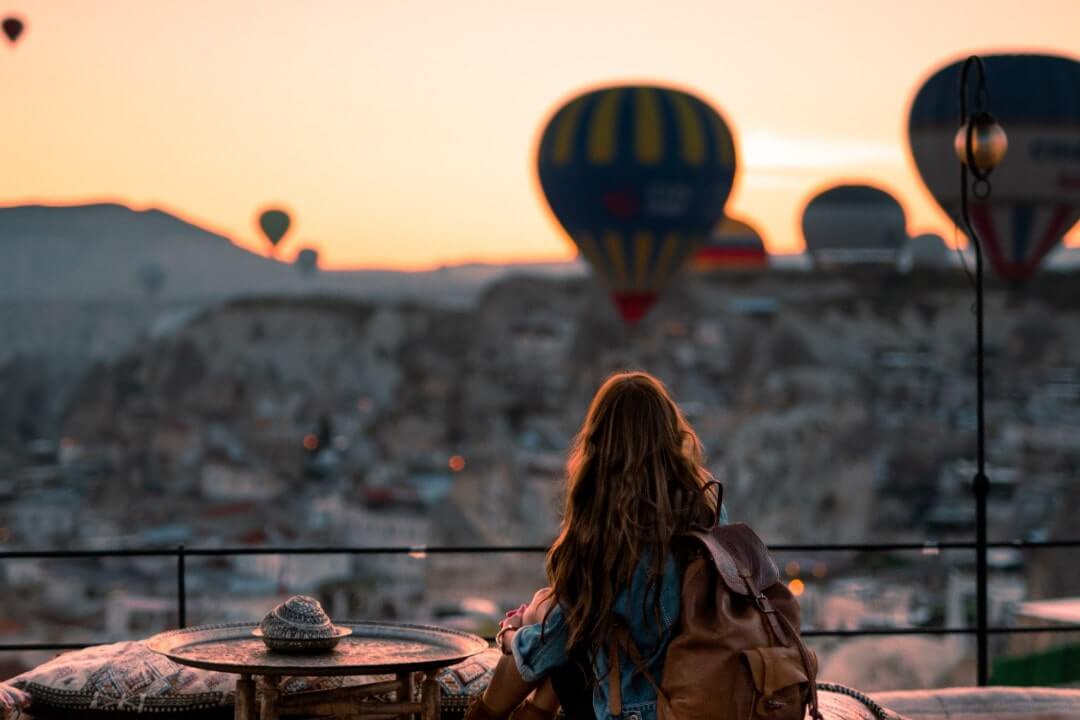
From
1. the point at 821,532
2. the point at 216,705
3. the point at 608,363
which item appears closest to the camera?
the point at 216,705

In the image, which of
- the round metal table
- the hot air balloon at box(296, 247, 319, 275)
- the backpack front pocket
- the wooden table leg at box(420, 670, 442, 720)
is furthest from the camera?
the hot air balloon at box(296, 247, 319, 275)

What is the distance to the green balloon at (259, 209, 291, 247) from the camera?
52125 millimetres

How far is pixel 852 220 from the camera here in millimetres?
54531

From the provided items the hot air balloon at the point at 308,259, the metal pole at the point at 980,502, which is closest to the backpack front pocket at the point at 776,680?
the metal pole at the point at 980,502

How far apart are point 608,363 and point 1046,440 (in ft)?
76.4

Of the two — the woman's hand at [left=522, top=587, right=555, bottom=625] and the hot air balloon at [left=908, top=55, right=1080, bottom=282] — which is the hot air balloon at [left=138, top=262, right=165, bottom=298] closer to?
the hot air balloon at [left=908, top=55, right=1080, bottom=282]

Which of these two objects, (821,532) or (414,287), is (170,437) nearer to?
(414,287)

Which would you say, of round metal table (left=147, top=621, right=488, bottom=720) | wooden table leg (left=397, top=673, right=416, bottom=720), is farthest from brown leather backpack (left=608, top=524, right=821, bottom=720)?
wooden table leg (left=397, top=673, right=416, bottom=720)

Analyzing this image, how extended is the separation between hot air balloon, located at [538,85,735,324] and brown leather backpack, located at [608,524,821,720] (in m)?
20.8

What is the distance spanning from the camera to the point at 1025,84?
22.1 metres

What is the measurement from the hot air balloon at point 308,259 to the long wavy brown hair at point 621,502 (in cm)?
7933

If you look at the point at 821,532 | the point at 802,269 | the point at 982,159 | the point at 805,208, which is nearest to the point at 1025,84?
the point at 982,159

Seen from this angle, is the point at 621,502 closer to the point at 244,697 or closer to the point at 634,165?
the point at 244,697

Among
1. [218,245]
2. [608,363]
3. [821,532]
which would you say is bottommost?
[821,532]
